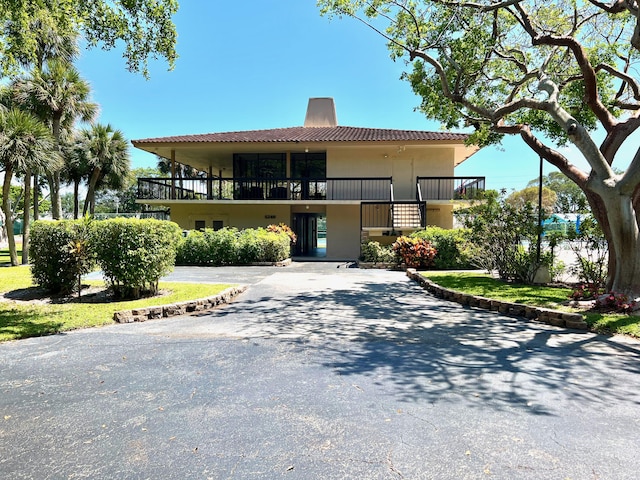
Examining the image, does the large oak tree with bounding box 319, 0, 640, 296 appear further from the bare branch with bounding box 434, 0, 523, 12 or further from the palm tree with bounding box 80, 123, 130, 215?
the palm tree with bounding box 80, 123, 130, 215

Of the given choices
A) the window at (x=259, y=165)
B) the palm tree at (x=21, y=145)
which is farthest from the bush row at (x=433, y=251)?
the palm tree at (x=21, y=145)

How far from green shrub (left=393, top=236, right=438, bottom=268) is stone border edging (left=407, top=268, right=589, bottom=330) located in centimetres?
449

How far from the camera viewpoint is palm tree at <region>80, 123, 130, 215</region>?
26.0 m

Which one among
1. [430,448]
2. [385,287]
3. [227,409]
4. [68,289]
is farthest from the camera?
[385,287]

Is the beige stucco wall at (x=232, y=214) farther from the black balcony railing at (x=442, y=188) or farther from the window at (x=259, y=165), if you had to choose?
the black balcony railing at (x=442, y=188)

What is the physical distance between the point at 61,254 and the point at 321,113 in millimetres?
19943

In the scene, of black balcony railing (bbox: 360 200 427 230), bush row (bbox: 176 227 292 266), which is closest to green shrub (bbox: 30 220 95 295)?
bush row (bbox: 176 227 292 266)

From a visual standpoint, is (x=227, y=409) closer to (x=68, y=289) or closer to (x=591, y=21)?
(x=68, y=289)

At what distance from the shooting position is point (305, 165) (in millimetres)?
21500

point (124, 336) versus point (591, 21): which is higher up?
point (591, 21)

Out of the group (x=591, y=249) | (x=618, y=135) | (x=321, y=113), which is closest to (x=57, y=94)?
(x=321, y=113)

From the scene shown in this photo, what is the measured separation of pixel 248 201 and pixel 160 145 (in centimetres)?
545

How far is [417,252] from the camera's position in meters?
14.0

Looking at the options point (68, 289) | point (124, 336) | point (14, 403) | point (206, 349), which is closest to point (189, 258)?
point (68, 289)
